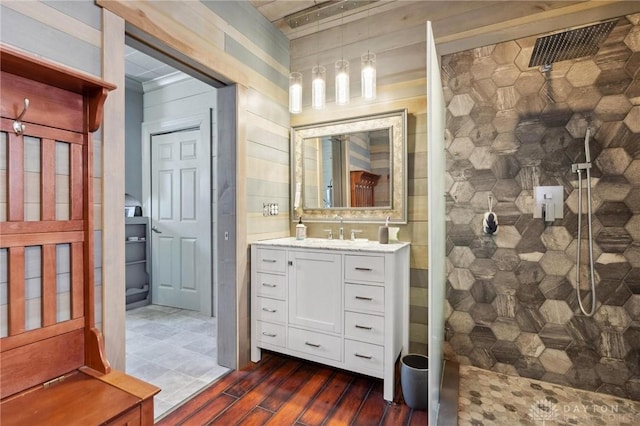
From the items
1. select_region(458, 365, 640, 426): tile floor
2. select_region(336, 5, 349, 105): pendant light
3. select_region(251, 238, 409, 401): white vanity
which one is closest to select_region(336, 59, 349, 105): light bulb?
select_region(336, 5, 349, 105): pendant light

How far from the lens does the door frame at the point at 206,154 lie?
136 inches

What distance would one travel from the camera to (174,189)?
376 cm

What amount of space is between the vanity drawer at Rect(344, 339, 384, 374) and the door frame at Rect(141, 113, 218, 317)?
174cm

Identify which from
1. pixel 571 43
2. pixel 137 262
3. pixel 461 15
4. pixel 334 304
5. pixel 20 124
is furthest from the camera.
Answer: pixel 137 262

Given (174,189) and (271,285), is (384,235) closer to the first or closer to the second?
(271,285)

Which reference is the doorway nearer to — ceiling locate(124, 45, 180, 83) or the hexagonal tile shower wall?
ceiling locate(124, 45, 180, 83)

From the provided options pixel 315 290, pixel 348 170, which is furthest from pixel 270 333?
pixel 348 170

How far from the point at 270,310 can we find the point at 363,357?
77cm

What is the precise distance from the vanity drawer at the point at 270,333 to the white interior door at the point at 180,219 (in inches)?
53.3

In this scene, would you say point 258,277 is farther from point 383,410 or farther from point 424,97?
point 424,97

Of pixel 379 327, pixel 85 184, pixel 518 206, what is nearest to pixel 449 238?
pixel 518 206

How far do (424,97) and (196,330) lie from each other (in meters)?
2.97

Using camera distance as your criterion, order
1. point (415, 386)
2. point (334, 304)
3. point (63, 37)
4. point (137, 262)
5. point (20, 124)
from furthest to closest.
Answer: point (137, 262) → point (334, 304) → point (415, 386) → point (63, 37) → point (20, 124)

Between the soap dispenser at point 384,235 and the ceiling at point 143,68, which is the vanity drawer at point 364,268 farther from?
the ceiling at point 143,68
